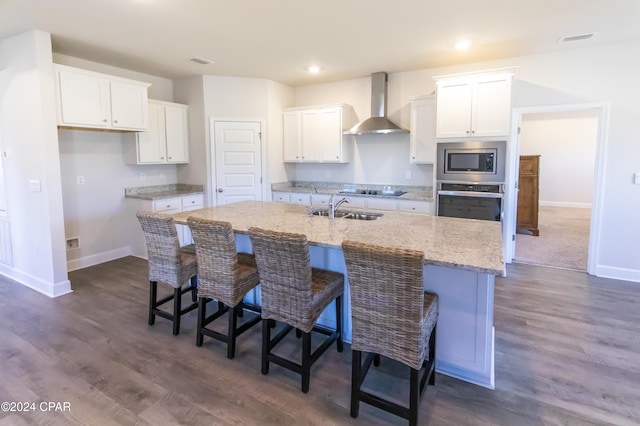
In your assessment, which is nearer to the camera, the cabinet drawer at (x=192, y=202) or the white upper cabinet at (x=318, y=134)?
the cabinet drawer at (x=192, y=202)

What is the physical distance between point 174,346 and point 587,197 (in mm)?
10611

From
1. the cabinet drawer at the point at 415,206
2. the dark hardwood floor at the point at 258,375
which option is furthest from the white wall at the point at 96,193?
the cabinet drawer at the point at 415,206

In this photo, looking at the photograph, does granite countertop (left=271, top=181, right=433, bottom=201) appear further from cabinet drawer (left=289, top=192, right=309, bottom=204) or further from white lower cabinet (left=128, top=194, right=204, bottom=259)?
white lower cabinet (left=128, top=194, right=204, bottom=259)

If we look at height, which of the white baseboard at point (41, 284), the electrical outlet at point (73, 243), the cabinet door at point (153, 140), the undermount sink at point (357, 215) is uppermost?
the cabinet door at point (153, 140)

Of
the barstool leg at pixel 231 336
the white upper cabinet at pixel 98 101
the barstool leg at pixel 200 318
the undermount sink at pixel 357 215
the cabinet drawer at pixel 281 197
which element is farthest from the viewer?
the cabinet drawer at pixel 281 197

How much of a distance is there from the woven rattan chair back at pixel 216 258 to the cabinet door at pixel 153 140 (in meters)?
3.03

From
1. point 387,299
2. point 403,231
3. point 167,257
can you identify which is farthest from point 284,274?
point 167,257

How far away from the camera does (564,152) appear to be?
9375 mm

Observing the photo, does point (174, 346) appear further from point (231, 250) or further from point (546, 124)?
point (546, 124)

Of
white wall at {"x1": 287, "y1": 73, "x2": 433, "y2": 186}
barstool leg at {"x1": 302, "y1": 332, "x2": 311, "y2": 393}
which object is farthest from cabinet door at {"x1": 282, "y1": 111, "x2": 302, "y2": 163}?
barstool leg at {"x1": 302, "y1": 332, "x2": 311, "y2": 393}

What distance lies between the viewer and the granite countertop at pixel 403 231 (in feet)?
6.18

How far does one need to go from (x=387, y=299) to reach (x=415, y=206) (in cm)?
311

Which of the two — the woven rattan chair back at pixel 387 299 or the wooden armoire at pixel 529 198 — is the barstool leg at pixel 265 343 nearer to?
the woven rattan chair back at pixel 387 299

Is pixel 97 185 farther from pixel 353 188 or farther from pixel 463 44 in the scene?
pixel 463 44
